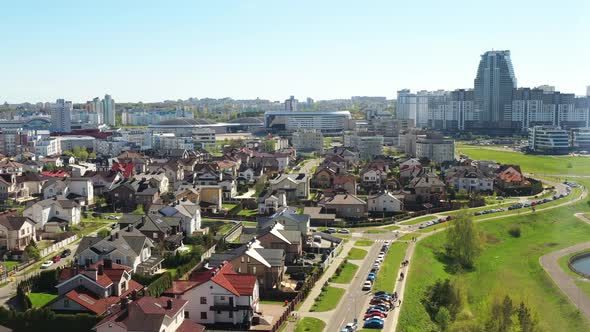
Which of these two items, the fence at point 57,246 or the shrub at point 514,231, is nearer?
the fence at point 57,246

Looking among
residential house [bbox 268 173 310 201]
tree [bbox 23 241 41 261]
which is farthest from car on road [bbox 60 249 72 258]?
residential house [bbox 268 173 310 201]

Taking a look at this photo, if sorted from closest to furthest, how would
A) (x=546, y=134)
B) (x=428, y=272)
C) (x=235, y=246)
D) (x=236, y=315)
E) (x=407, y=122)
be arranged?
(x=236, y=315) → (x=428, y=272) → (x=235, y=246) → (x=546, y=134) → (x=407, y=122)

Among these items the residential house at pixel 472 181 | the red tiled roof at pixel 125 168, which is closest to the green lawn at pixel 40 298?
the red tiled roof at pixel 125 168

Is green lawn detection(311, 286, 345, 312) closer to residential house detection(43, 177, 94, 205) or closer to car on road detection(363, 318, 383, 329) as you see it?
car on road detection(363, 318, 383, 329)

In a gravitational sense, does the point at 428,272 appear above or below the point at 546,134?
below

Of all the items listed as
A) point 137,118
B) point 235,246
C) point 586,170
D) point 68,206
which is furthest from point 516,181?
point 137,118

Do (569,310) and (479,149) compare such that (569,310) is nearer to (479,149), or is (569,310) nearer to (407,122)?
(479,149)

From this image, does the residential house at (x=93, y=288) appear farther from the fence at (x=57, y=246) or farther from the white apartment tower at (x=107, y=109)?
the white apartment tower at (x=107, y=109)
